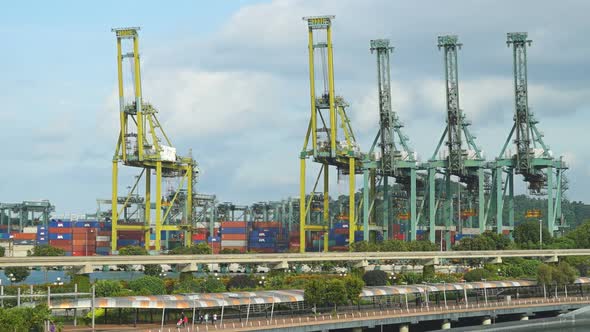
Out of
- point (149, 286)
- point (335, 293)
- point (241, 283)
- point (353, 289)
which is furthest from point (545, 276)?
point (149, 286)

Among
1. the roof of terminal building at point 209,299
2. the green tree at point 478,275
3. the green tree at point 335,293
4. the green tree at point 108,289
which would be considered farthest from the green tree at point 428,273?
the green tree at point 108,289

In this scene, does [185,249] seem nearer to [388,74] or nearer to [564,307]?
[388,74]

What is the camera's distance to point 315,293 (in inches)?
3088

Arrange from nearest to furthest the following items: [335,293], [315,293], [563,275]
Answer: [315,293] < [335,293] < [563,275]

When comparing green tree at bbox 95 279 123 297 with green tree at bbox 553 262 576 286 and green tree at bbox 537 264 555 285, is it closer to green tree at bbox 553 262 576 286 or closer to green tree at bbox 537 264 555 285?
green tree at bbox 537 264 555 285

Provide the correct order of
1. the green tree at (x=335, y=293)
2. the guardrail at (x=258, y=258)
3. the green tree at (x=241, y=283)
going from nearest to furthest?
the green tree at (x=335, y=293) → the guardrail at (x=258, y=258) → the green tree at (x=241, y=283)

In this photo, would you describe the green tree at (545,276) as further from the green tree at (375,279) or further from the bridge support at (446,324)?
the bridge support at (446,324)

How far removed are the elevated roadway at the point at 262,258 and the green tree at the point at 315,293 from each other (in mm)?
20602

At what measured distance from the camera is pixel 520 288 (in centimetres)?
10081

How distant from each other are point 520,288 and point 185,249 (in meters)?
73.9

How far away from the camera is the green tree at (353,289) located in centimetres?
8112

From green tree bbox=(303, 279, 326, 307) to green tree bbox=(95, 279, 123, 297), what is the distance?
16.6 m

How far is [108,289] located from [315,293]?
1905 centimetres

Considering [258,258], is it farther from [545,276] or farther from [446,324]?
[545,276]
